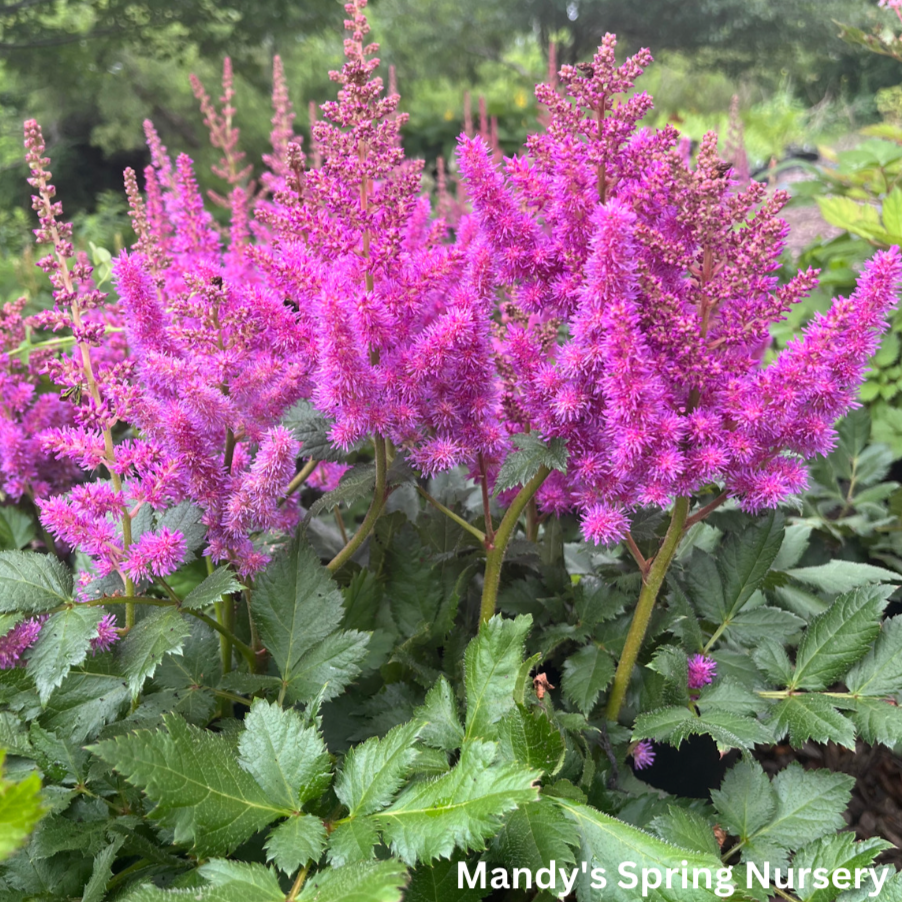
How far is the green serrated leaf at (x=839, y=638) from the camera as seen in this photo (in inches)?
45.8

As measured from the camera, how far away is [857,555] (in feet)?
6.31

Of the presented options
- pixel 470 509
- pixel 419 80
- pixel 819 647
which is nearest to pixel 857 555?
pixel 819 647

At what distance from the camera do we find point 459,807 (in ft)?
2.75

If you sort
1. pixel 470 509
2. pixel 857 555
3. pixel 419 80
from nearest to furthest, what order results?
pixel 470 509
pixel 857 555
pixel 419 80

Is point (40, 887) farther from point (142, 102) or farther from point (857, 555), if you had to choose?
point (142, 102)

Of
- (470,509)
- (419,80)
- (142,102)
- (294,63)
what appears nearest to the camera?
(470,509)

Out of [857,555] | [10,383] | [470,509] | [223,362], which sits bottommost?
[857,555]

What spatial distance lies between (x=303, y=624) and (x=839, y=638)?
0.79m

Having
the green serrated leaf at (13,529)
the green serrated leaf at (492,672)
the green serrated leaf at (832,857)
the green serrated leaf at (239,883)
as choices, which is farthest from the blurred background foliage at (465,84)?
the green serrated leaf at (239,883)

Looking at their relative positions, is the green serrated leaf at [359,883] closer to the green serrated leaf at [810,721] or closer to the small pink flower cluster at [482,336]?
the small pink flower cluster at [482,336]

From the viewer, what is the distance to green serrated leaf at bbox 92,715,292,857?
2.76ft

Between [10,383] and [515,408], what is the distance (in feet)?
3.14

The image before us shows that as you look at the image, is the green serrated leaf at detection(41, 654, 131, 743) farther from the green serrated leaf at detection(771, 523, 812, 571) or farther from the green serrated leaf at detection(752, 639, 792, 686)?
the green serrated leaf at detection(771, 523, 812, 571)

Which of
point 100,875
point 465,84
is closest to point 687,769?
point 100,875
